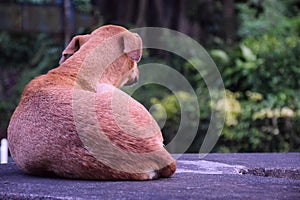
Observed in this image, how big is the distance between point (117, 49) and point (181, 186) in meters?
1.62

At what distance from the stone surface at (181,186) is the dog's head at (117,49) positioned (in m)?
0.87

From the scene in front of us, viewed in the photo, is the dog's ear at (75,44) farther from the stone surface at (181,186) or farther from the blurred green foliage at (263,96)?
the blurred green foliage at (263,96)

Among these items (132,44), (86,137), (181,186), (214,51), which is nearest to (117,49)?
(132,44)

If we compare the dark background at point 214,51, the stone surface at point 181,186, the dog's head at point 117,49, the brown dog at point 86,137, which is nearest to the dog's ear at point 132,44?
the dog's head at point 117,49

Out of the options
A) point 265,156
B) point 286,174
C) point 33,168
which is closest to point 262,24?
point 265,156

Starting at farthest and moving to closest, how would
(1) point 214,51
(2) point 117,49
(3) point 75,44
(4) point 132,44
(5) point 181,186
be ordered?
(1) point 214,51 → (3) point 75,44 → (2) point 117,49 → (4) point 132,44 → (5) point 181,186

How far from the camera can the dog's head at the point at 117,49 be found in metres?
4.51

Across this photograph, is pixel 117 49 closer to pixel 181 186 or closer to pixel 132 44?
pixel 132 44

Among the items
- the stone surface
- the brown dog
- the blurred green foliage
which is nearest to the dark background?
the blurred green foliage

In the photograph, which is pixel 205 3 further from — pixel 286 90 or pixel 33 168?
pixel 33 168

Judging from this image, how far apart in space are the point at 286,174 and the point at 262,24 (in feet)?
32.9

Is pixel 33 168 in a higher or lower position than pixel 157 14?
lower

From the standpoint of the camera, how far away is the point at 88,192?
3051 mm

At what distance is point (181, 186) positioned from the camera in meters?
3.29
